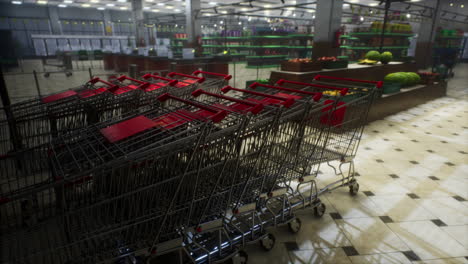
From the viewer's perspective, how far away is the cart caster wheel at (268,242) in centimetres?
227

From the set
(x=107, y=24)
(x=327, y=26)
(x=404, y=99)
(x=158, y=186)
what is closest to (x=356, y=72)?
(x=404, y=99)

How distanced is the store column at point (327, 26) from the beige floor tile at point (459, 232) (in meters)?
6.54

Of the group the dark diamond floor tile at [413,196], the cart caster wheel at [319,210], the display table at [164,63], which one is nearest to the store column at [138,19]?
the display table at [164,63]

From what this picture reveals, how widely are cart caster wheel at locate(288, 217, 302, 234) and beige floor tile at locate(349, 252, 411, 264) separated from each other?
1.58ft

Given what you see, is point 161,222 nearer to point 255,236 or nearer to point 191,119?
point 191,119

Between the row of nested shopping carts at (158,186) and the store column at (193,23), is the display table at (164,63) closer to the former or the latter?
the store column at (193,23)

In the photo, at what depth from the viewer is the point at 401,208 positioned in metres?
2.94

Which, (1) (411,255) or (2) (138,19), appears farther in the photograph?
(2) (138,19)

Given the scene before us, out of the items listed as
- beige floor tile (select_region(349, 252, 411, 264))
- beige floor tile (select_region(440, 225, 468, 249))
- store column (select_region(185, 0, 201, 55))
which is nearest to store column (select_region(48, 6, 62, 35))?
store column (select_region(185, 0, 201, 55))

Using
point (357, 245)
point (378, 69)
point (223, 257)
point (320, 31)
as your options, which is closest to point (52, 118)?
point (223, 257)

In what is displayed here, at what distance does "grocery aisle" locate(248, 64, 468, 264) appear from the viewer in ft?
7.48

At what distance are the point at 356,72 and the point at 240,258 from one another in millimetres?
6717

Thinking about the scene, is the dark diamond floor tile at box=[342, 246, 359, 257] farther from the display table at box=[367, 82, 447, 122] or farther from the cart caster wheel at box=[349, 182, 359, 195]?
the display table at box=[367, 82, 447, 122]

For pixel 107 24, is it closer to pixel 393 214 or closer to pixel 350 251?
pixel 393 214
